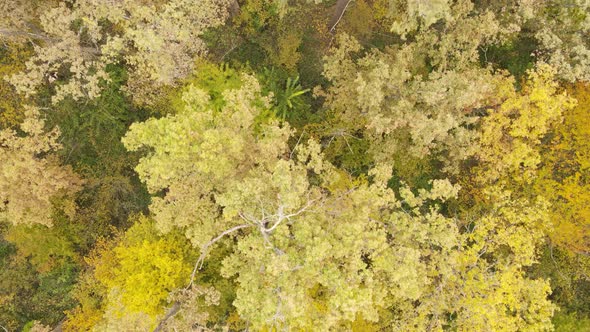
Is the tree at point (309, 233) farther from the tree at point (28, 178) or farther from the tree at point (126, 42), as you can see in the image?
the tree at point (28, 178)

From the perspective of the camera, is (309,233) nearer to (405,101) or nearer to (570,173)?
(405,101)

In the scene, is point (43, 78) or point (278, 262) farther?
point (43, 78)

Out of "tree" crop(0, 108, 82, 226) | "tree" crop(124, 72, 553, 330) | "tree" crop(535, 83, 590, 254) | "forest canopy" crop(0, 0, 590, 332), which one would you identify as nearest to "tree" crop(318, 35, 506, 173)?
"forest canopy" crop(0, 0, 590, 332)

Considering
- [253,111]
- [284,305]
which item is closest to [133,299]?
[284,305]

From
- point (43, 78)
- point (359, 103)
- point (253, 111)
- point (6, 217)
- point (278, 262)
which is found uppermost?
point (359, 103)

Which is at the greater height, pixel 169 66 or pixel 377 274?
pixel 169 66

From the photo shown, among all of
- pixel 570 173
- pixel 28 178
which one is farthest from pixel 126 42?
pixel 570 173

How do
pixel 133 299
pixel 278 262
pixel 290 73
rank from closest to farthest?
pixel 278 262
pixel 133 299
pixel 290 73

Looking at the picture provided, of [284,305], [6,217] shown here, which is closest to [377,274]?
[284,305]

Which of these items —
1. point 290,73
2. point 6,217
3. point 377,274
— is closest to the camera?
point 377,274

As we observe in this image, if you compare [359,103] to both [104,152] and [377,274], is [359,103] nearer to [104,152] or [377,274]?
[377,274]
